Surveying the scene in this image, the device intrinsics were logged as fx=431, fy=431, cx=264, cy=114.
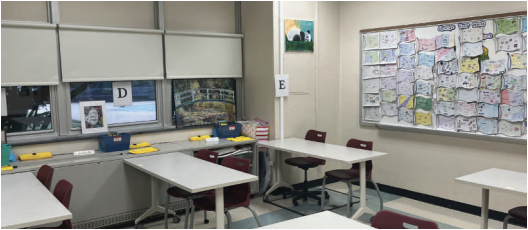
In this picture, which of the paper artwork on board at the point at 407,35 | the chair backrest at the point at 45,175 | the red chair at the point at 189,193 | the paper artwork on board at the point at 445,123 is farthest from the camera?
the paper artwork on board at the point at 407,35

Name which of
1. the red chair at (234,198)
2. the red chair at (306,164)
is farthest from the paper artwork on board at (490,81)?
the red chair at (234,198)

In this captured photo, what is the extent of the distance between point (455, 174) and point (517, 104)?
102cm

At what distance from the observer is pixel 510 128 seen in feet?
14.1

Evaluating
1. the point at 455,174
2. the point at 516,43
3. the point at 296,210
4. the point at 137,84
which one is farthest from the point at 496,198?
the point at 137,84

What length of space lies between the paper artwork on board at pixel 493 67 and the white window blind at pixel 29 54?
4.40 m

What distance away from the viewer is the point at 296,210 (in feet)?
16.4

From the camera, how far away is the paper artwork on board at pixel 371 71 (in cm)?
551

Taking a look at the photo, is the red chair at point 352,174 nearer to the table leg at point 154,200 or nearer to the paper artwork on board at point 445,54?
the paper artwork on board at point 445,54

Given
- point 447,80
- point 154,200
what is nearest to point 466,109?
point 447,80

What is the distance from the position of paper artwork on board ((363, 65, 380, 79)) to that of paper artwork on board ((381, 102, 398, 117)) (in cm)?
38

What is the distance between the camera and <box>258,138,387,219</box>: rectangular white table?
4.32 metres

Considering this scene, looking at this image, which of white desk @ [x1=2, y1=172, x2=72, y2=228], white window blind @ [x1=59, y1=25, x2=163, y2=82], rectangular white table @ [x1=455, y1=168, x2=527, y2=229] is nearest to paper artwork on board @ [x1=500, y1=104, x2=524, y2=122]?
rectangular white table @ [x1=455, y1=168, x2=527, y2=229]

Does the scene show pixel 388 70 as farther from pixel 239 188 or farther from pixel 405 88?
pixel 239 188

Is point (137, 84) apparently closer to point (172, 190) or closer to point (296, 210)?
point (172, 190)
